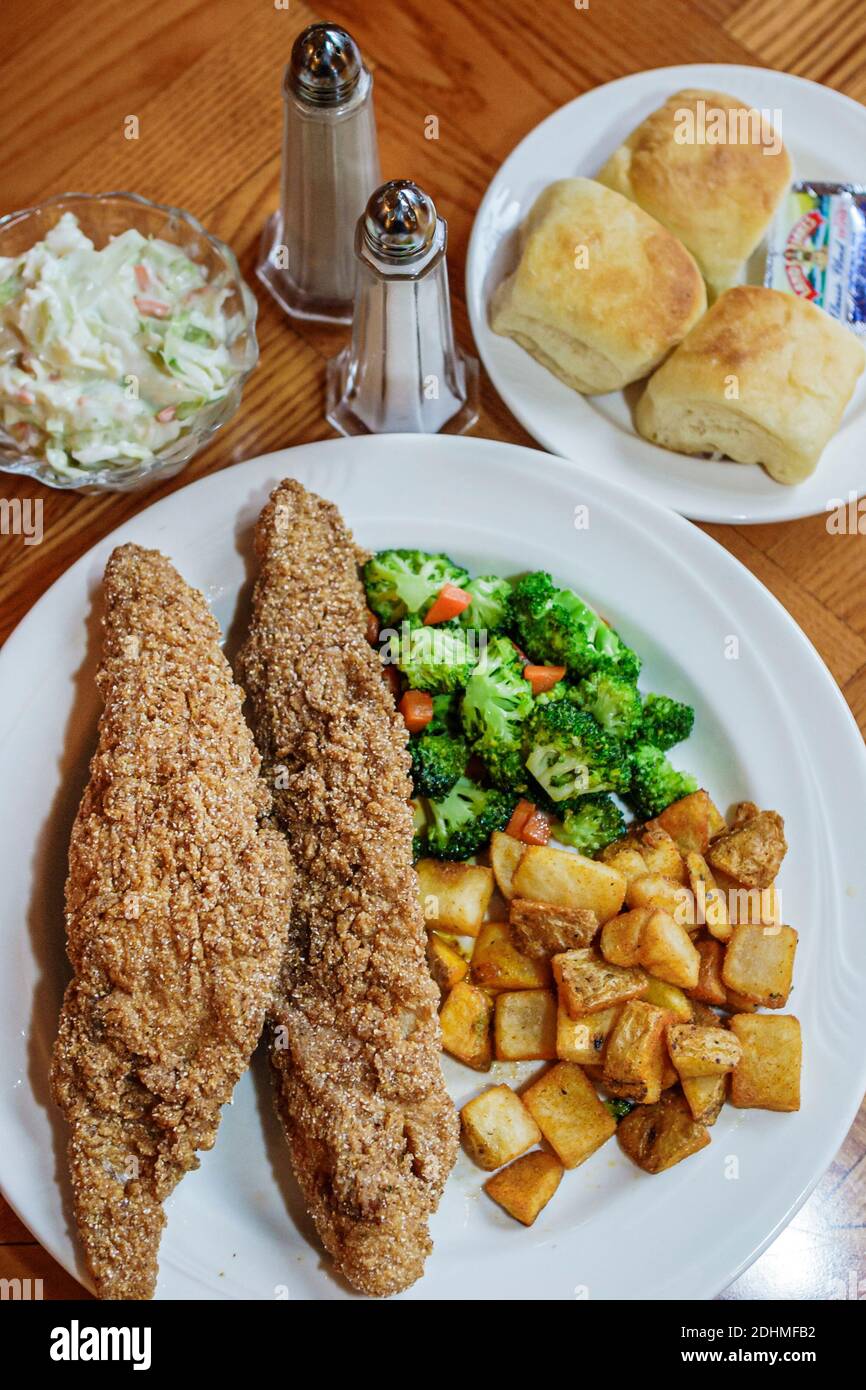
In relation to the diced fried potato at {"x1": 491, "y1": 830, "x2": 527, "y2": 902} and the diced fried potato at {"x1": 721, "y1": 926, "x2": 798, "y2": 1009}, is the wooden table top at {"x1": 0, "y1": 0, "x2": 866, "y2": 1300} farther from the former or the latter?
the diced fried potato at {"x1": 491, "y1": 830, "x2": 527, "y2": 902}

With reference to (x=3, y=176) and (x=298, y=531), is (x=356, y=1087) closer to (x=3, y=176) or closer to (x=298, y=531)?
(x=298, y=531)

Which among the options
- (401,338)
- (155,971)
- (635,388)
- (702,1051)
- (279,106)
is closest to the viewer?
(155,971)

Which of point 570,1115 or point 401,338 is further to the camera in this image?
point 401,338

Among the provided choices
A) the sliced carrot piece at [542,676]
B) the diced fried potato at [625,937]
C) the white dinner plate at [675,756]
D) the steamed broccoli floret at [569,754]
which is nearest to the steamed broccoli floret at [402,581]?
the white dinner plate at [675,756]

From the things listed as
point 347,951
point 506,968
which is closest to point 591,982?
point 506,968

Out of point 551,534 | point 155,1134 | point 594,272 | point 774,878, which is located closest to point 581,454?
point 551,534

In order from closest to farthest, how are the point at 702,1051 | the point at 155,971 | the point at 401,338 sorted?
the point at 155,971
the point at 702,1051
the point at 401,338

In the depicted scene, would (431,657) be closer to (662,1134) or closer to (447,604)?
(447,604)

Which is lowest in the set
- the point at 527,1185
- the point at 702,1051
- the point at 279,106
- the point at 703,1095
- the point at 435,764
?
the point at 527,1185
